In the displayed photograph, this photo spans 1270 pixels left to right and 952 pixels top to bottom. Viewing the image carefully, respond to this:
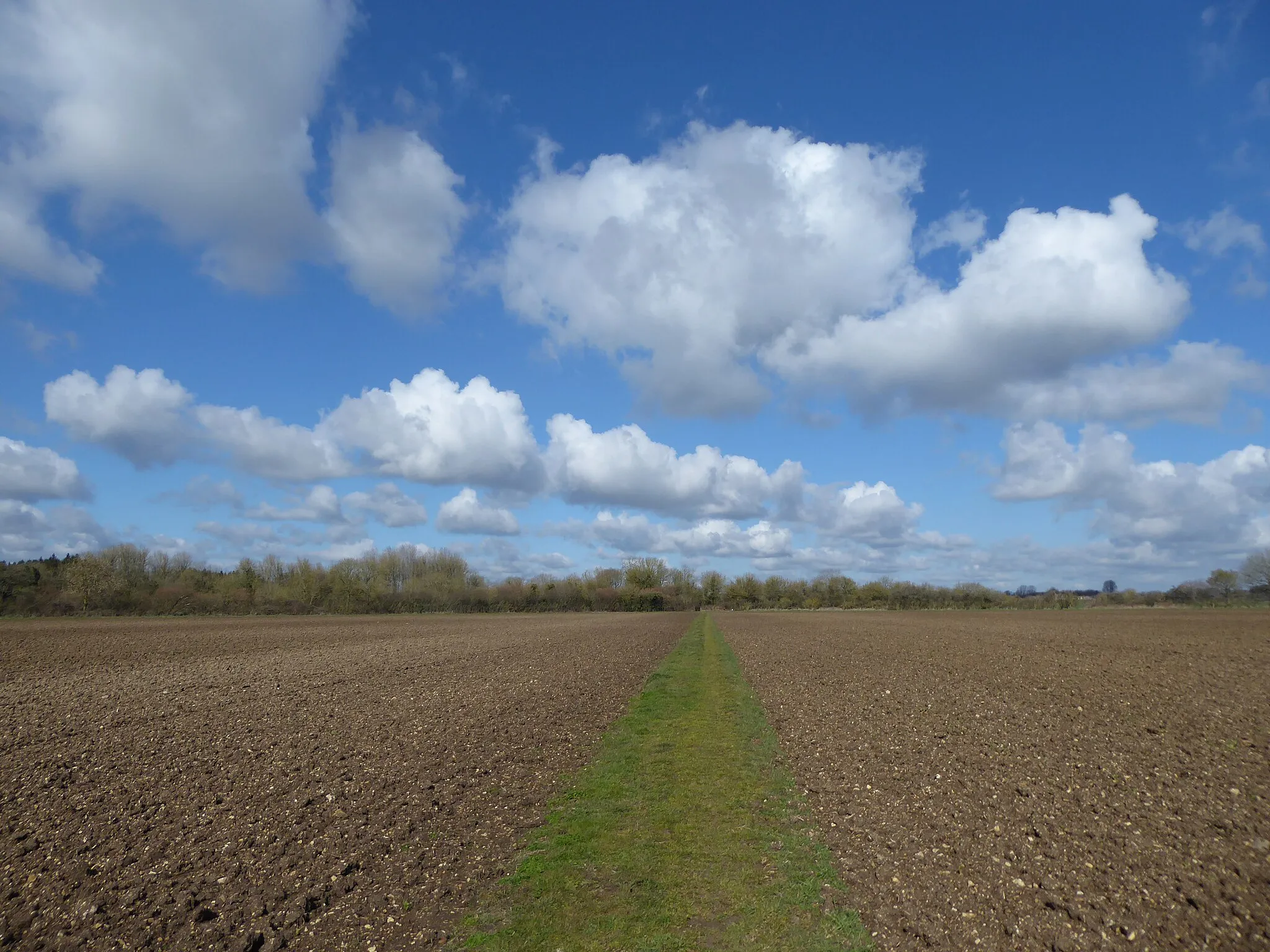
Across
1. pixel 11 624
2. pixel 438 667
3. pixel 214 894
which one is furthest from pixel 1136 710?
pixel 11 624

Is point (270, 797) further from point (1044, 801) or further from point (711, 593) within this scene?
point (711, 593)

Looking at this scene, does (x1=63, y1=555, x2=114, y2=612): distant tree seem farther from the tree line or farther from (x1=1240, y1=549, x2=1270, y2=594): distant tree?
(x1=1240, y1=549, x2=1270, y2=594): distant tree

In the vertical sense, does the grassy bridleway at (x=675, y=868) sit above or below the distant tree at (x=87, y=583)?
below

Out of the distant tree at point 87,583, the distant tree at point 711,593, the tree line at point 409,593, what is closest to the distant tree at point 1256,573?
the tree line at point 409,593

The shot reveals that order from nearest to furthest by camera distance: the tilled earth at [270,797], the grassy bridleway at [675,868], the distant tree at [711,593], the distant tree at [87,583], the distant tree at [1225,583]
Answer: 1. the grassy bridleway at [675,868]
2. the tilled earth at [270,797]
3. the distant tree at [87,583]
4. the distant tree at [1225,583]
5. the distant tree at [711,593]

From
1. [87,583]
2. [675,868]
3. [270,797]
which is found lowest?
[675,868]

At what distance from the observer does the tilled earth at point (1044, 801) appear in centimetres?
762

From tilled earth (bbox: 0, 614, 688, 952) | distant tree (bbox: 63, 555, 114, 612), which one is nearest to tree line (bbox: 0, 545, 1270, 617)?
distant tree (bbox: 63, 555, 114, 612)

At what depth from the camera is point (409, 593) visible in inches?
5281

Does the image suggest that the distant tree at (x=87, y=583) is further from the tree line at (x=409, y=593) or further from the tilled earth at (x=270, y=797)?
the tilled earth at (x=270, y=797)

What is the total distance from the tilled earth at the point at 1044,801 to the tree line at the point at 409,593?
109m

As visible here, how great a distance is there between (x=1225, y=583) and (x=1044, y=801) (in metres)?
177

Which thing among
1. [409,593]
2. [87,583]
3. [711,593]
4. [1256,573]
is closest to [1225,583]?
[1256,573]

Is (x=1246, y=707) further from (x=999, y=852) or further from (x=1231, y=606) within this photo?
(x=1231, y=606)
